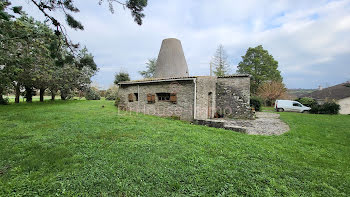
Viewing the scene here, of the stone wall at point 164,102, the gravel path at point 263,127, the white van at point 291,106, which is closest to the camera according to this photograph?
the gravel path at point 263,127

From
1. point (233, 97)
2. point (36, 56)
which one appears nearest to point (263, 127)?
point (233, 97)

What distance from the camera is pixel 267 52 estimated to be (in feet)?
94.5

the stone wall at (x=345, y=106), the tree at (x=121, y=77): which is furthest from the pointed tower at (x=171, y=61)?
the stone wall at (x=345, y=106)

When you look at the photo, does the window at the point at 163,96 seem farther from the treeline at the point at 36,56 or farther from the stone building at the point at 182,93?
the treeline at the point at 36,56

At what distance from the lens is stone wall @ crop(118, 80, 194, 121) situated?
30.4ft

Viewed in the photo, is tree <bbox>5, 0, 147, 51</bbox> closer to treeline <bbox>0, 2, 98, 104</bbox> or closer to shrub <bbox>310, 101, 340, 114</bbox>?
treeline <bbox>0, 2, 98, 104</bbox>

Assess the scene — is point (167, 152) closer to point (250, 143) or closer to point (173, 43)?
point (250, 143)

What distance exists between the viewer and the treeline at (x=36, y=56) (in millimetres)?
3396

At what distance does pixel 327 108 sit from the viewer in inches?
637

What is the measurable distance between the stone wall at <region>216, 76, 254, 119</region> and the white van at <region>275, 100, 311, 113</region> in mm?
11203

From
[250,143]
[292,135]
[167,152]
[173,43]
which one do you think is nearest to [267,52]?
[173,43]

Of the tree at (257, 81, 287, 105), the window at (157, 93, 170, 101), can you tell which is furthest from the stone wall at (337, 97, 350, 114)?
the window at (157, 93, 170, 101)

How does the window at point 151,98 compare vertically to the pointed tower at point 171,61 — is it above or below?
below

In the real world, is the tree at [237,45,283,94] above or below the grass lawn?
above
